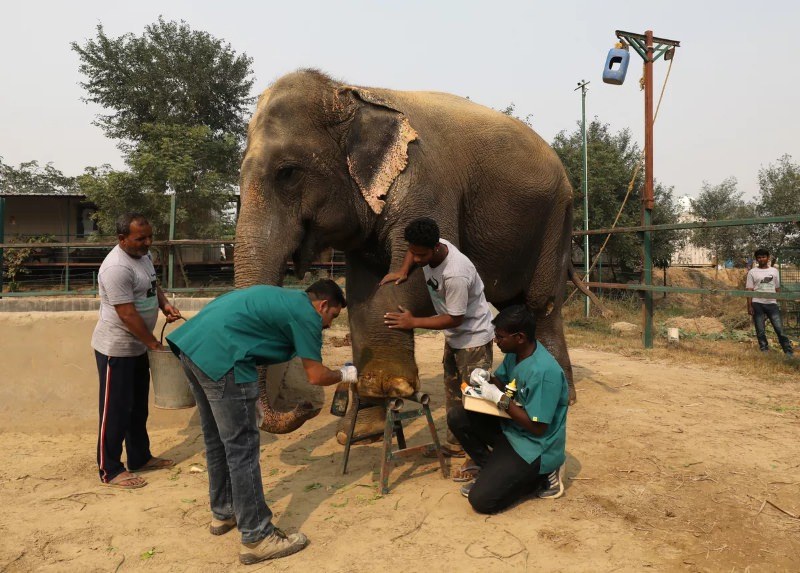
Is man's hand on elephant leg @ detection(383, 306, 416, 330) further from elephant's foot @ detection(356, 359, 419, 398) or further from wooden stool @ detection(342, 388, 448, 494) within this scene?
wooden stool @ detection(342, 388, 448, 494)

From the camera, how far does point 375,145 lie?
427 cm

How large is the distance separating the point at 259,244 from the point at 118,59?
73.7 ft

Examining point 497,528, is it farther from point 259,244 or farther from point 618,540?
point 259,244

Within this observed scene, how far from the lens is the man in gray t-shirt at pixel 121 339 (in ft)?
12.5

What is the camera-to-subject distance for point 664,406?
5672mm

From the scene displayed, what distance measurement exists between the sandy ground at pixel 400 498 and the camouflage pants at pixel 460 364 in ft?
1.74

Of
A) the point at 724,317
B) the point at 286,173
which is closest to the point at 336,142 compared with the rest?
the point at 286,173

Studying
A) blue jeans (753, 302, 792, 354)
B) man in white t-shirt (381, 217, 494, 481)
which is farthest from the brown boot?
blue jeans (753, 302, 792, 354)

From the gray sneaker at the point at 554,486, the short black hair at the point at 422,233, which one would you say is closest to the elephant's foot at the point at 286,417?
the short black hair at the point at 422,233

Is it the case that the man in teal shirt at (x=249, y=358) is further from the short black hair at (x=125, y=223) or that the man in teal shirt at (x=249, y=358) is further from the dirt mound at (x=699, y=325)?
the dirt mound at (x=699, y=325)

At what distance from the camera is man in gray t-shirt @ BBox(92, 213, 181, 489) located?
12.5 ft

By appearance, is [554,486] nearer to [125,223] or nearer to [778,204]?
[125,223]

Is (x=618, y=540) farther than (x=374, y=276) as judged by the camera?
No

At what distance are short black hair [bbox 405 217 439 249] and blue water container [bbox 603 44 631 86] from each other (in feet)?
28.7
